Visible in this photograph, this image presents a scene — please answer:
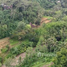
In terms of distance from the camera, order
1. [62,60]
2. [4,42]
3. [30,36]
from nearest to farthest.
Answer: [62,60], [30,36], [4,42]

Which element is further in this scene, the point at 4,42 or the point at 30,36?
the point at 4,42

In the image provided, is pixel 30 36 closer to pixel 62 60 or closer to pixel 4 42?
pixel 4 42

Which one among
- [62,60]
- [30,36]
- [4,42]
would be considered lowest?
[4,42]

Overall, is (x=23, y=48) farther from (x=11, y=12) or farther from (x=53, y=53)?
(x=11, y=12)

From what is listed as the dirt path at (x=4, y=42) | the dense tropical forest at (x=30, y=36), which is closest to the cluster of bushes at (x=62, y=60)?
the dense tropical forest at (x=30, y=36)

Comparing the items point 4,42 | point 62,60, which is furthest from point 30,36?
point 62,60

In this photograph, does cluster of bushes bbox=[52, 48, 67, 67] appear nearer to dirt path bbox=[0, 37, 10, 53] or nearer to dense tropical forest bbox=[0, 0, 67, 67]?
dense tropical forest bbox=[0, 0, 67, 67]

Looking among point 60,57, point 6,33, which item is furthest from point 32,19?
point 60,57

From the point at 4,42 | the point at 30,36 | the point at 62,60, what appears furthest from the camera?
the point at 4,42
